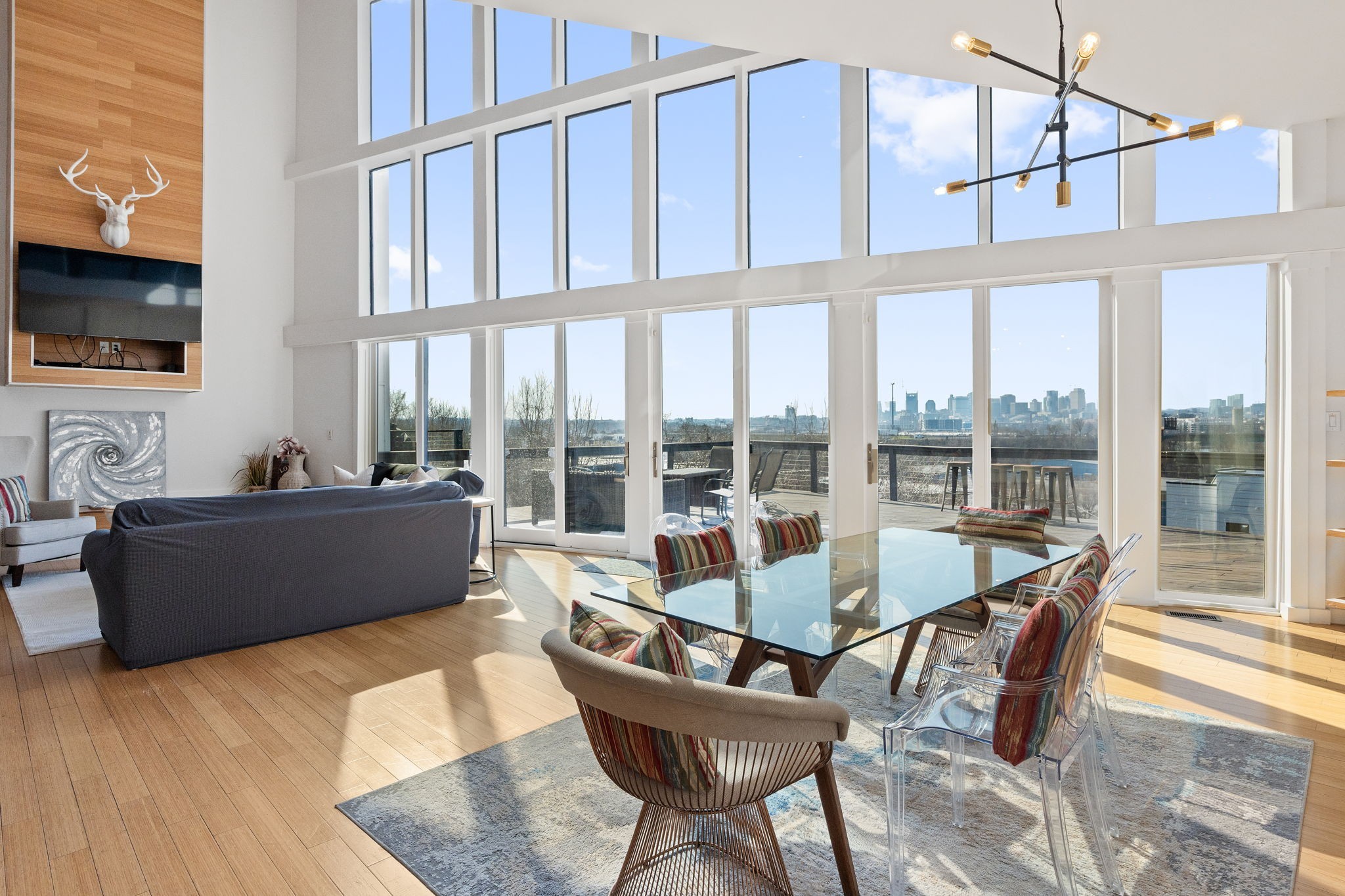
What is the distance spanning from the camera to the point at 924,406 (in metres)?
5.46

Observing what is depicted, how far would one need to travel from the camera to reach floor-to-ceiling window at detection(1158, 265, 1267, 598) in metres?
4.64

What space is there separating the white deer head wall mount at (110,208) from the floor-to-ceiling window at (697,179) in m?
5.43

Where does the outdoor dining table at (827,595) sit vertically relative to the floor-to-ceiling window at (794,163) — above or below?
below

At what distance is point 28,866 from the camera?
1.99m

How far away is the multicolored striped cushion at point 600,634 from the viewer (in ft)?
5.52

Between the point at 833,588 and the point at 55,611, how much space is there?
16.2ft

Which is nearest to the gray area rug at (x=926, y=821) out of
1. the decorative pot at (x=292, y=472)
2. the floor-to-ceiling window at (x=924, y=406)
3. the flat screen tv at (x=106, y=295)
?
the floor-to-ceiling window at (x=924, y=406)

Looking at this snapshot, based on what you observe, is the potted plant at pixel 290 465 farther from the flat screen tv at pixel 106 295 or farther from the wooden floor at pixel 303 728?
the wooden floor at pixel 303 728

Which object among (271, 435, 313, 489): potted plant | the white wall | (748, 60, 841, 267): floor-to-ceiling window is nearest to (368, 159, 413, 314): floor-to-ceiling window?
the white wall

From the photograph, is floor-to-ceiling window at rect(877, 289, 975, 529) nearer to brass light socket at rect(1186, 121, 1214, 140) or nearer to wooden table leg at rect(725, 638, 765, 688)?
brass light socket at rect(1186, 121, 1214, 140)

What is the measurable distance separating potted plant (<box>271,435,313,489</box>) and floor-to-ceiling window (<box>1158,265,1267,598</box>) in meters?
8.55

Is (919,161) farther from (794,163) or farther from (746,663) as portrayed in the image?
(746,663)

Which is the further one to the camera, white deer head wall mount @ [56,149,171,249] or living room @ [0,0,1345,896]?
white deer head wall mount @ [56,149,171,249]

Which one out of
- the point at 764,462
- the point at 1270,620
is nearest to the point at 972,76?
the point at 764,462
